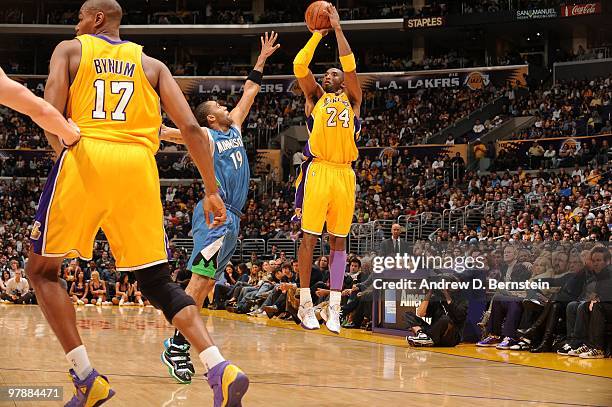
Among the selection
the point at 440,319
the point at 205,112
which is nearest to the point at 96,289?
the point at 440,319

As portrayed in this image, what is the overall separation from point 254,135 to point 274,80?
10.7ft

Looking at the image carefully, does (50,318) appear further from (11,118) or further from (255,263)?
(11,118)

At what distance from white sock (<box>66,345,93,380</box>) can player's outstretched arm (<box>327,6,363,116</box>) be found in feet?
14.5

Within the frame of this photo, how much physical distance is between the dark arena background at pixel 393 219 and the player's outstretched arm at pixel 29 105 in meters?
0.55

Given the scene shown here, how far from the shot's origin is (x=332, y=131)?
305 inches

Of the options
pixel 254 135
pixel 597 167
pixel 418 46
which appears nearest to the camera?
pixel 597 167

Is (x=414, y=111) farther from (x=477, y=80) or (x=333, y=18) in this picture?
(x=333, y=18)

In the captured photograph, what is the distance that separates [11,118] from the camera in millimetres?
32312

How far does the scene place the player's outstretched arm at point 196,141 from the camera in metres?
3.96

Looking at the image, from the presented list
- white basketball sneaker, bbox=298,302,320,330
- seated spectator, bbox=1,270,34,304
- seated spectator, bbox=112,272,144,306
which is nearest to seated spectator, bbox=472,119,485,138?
seated spectator, bbox=112,272,144,306

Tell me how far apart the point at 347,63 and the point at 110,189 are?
431 centimetres

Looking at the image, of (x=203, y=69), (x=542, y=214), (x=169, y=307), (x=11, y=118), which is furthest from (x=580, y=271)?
(x=203, y=69)

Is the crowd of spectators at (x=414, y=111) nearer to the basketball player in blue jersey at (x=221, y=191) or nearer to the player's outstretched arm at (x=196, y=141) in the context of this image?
the basketball player in blue jersey at (x=221, y=191)

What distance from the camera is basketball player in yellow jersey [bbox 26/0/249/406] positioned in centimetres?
377
